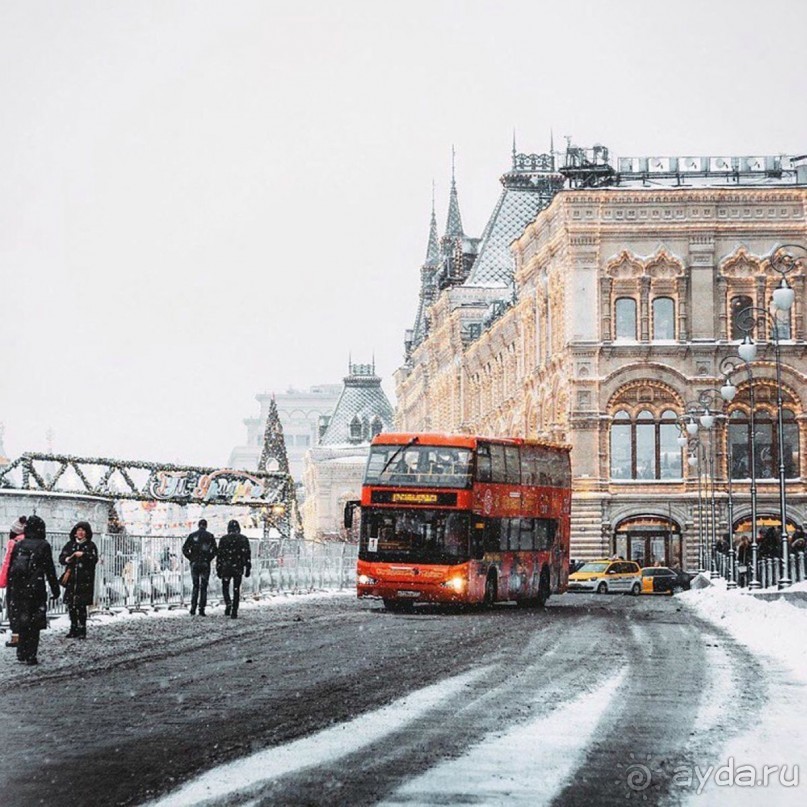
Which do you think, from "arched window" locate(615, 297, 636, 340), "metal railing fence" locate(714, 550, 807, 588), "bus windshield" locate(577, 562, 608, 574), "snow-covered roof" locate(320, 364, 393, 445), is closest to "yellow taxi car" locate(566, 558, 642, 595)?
"bus windshield" locate(577, 562, 608, 574)

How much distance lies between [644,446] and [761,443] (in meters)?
4.77

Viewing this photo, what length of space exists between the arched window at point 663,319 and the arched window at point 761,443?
4120 millimetres

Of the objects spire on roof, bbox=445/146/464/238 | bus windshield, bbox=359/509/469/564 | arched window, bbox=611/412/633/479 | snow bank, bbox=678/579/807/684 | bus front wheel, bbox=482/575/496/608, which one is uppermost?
spire on roof, bbox=445/146/464/238

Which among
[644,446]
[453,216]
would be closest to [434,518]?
[644,446]

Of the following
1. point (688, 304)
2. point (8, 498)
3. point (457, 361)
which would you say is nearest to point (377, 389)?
point (457, 361)

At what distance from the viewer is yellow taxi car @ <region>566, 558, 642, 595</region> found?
57.7 metres

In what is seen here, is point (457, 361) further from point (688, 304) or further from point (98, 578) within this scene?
point (98, 578)

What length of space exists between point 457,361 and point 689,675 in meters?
80.1

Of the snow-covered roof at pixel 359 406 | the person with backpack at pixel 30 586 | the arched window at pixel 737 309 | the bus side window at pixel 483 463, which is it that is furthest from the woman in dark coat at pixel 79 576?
the snow-covered roof at pixel 359 406

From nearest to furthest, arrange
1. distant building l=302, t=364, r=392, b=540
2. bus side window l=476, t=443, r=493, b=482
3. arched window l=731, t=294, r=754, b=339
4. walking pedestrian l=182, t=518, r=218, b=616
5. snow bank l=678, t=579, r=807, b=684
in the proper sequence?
1. snow bank l=678, t=579, r=807, b=684
2. walking pedestrian l=182, t=518, r=218, b=616
3. bus side window l=476, t=443, r=493, b=482
4. arched window l=731, t=294, r=754, b=339
5. distant building l=302, t=364, r=392, b=540

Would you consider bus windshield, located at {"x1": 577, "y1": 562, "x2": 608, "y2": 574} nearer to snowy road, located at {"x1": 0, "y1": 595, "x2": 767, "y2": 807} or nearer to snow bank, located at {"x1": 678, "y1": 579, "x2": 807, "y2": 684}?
snow bank, located at {"x1": 678, "y1": 579, "x2": 807, "y2": 684}

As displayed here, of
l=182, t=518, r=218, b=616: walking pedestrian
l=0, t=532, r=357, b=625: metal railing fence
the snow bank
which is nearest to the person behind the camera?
the snow bank

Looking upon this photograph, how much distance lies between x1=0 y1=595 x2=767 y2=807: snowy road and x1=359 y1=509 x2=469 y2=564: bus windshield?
10782mm

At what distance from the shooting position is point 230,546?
30.6 m
